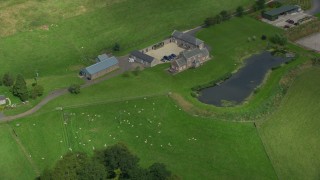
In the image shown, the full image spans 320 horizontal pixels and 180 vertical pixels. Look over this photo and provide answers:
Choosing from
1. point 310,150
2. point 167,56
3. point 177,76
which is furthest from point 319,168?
point 167,56

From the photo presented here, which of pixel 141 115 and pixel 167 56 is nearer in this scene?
pixel 141 115

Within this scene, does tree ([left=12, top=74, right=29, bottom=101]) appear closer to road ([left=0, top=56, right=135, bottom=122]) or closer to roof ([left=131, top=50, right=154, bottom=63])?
road ([left=0, top=56, right=135, bottom=122])

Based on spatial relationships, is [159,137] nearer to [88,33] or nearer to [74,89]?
[74,89]

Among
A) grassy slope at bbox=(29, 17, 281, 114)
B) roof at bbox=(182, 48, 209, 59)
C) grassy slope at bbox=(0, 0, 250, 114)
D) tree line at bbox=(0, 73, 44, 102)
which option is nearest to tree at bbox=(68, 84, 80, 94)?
grassy slope at bbox=(29, 17, 281, 114)

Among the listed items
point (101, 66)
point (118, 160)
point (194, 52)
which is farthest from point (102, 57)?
point (118, 160)

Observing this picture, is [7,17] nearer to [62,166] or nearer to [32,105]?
[32,105]
